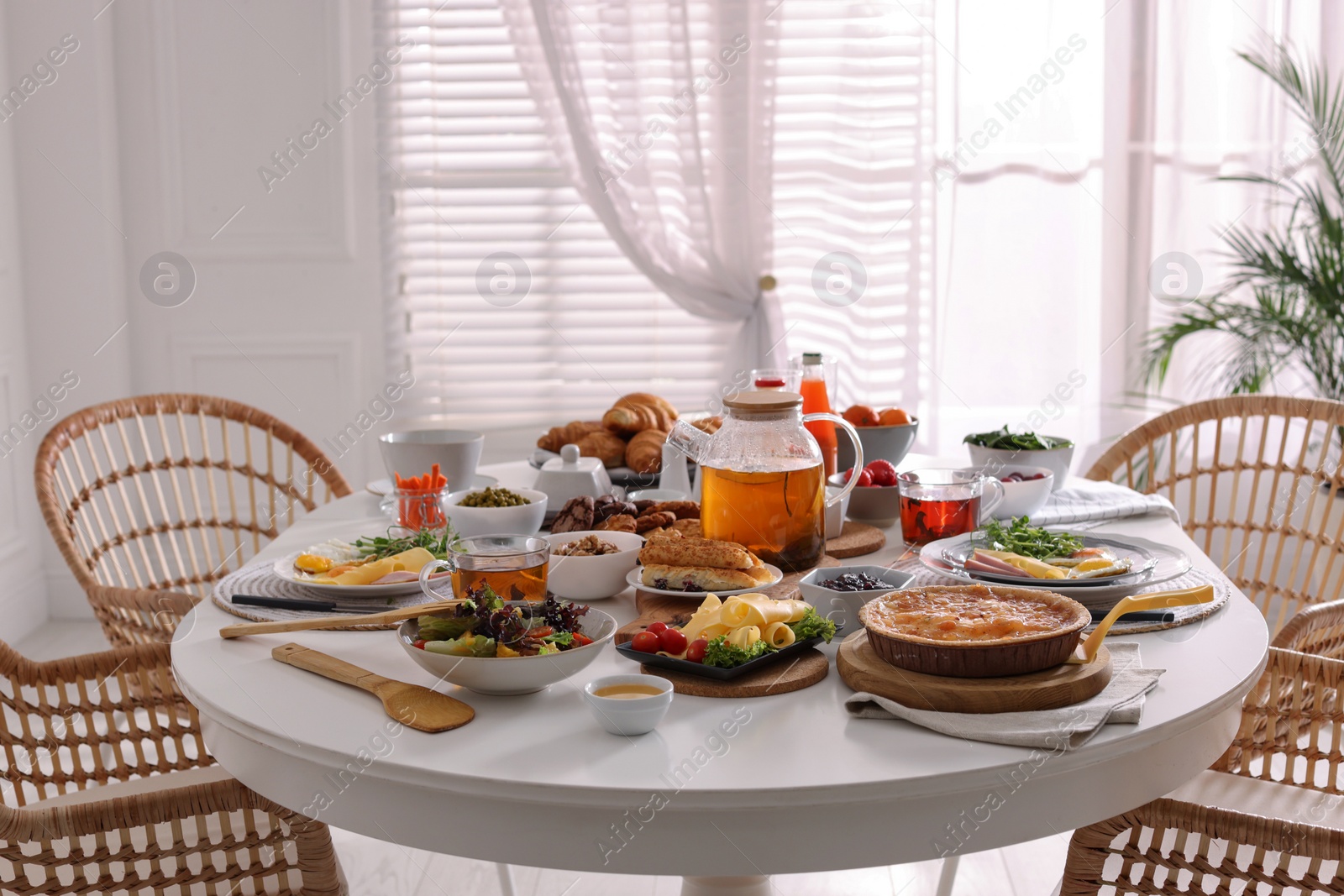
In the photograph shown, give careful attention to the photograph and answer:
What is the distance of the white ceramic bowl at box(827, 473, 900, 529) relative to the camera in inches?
68.9

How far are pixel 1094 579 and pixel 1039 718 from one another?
1.16ft

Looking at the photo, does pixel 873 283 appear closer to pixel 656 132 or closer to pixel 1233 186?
pixel 656 132

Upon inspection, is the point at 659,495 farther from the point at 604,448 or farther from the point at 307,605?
the point at 307,605

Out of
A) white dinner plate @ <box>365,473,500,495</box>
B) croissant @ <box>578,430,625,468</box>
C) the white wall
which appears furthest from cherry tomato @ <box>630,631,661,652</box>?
the white wall

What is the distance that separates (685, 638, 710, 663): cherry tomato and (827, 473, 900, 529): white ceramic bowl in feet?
2.25

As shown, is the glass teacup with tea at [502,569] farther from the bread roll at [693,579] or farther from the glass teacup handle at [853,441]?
the glass teacup handle at [853,441]

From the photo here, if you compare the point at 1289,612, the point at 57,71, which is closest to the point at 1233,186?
the point at 1289,612

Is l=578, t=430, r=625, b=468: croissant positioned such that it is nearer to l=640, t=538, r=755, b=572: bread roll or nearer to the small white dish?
the small white dish

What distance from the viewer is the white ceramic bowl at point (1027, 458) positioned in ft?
5.93

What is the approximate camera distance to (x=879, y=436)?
77.3 inches

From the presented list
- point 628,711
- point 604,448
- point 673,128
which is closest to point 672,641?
point 628,711

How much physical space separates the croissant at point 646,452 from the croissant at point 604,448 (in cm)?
2

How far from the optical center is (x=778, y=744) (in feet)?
3.17

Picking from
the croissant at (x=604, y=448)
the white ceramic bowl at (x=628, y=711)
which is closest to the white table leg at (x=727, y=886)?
the white ceramic bowl at (x=628, y=711)
